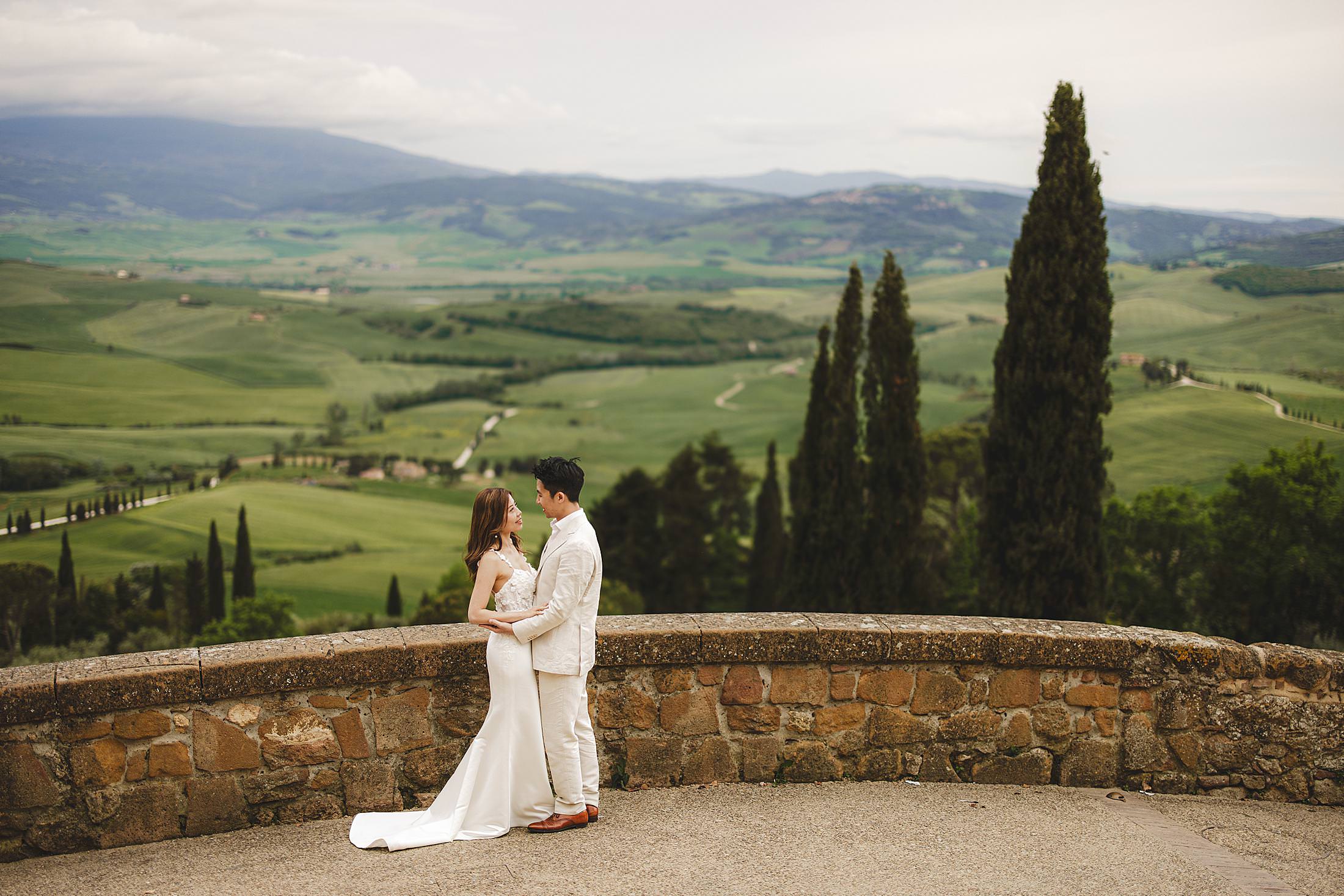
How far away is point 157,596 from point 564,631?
47114 millimetres

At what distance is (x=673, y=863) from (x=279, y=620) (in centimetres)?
4352

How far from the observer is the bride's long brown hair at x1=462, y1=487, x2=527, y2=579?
4992mm

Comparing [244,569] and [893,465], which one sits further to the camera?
[244,569]

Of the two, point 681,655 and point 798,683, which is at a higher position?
point 681,655

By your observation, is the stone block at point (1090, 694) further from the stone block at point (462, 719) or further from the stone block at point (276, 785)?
the stone block at point (276, 785)

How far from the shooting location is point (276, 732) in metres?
5.08

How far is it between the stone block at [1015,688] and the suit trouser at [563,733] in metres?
2.39

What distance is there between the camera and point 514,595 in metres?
5.07

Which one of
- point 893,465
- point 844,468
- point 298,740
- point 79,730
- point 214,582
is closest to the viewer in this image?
point 79,730

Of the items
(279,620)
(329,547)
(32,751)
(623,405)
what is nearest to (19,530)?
(279,620)

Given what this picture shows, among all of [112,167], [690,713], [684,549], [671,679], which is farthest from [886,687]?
[112,167]

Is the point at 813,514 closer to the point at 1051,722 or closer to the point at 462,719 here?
the point at 1051,722

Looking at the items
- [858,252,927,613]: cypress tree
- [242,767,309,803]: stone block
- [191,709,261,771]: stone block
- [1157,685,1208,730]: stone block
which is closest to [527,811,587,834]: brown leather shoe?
[242,767,309,803]: stone block

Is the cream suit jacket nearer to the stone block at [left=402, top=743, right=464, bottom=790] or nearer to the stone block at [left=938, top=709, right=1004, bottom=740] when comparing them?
the stone block at [left=402, top=743, right=464, bottom=790]
